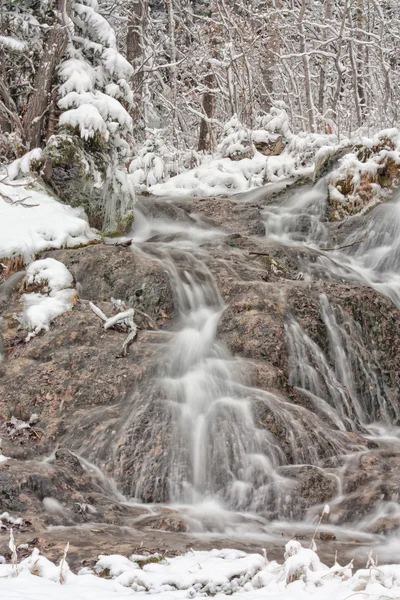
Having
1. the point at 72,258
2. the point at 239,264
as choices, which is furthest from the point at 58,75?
the point at 239,264

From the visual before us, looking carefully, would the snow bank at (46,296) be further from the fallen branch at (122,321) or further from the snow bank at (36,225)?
the snow bank at (36,225)

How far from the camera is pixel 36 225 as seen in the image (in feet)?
24.9

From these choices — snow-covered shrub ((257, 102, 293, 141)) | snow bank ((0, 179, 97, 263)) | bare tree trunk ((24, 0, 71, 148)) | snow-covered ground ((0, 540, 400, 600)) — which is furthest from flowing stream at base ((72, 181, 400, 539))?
snow-covered shrub ((257, 102, 293, 141))

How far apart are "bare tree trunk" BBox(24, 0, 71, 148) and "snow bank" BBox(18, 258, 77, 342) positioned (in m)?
3.07

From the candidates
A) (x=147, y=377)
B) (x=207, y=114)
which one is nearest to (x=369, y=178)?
(x=147, y=377)

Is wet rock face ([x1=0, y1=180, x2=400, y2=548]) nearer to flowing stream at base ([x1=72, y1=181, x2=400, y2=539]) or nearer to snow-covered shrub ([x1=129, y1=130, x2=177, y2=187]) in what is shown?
flowing stream at base ([x1=72, y1=181, x2=400, y2=539])

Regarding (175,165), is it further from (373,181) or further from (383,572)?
(383,572)

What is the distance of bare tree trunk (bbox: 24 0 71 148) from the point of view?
8.88 metres

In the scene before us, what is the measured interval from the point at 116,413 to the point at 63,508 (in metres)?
1.32

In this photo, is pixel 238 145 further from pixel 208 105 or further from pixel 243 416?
pixel 243 416

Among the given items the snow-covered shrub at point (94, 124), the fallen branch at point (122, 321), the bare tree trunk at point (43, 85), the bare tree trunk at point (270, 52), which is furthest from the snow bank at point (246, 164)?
the fallen branch at point (122, 321)

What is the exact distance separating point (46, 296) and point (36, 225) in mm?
1469

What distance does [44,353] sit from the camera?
5.88m

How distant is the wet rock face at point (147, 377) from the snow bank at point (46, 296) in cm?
12
